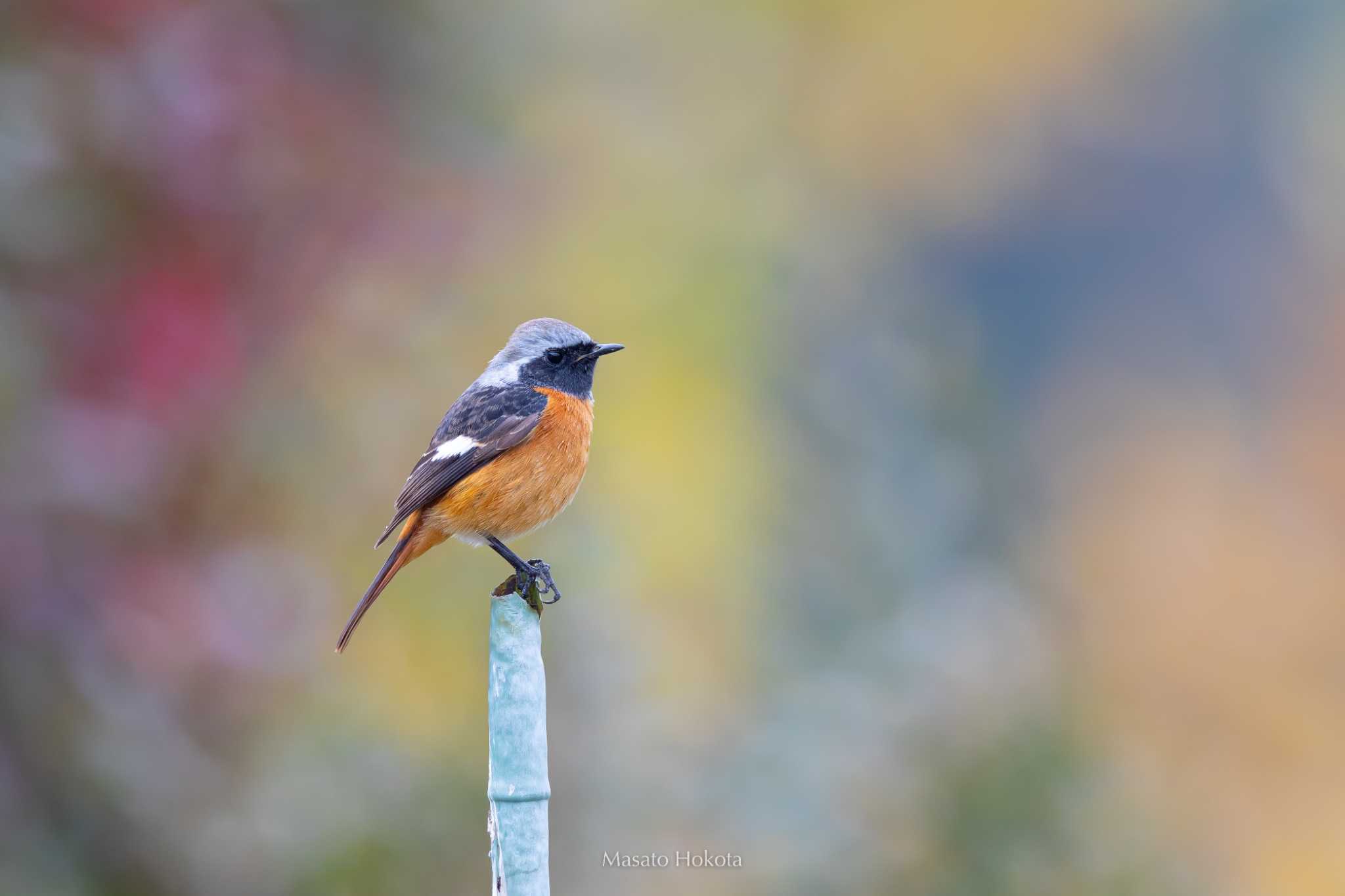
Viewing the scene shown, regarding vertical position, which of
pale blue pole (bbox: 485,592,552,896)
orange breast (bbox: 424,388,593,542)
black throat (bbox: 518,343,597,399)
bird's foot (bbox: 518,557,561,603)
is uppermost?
black throat (bbox: 518,343,597,399)

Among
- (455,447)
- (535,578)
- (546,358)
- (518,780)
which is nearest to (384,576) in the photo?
(455,447)

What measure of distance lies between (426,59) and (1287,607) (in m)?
6.63

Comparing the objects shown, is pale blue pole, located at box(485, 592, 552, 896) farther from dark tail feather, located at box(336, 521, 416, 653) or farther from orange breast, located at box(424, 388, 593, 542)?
orange breast, located at box(424, 388, 593, 542)

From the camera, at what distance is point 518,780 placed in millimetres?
2709

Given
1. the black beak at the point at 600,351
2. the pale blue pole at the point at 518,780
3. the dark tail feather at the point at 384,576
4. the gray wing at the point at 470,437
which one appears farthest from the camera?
the black beak at the point at 600,351

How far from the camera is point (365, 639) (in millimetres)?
5664

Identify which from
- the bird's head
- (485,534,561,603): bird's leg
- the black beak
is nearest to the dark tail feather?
(485,534,561,603): bird's leg

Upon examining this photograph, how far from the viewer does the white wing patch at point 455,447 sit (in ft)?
12.9

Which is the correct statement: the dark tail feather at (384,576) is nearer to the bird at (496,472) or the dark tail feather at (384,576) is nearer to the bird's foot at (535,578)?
the bird at (496,472)

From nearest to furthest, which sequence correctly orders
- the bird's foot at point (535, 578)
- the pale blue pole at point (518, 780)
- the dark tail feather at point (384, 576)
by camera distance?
1. the pale blue pole at point (518, 780)
2. the bird's foot at point (535, 578)
3. the dark tail feather at point (384, 576)

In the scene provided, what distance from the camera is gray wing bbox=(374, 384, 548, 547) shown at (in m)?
3.88

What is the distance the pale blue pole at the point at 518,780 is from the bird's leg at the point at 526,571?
51 cm

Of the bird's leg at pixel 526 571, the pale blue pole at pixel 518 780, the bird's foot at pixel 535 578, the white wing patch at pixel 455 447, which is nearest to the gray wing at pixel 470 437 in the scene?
the white wing patch at pixel 455 447

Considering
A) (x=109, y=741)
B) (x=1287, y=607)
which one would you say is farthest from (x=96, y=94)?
(x=1287, y=607)
